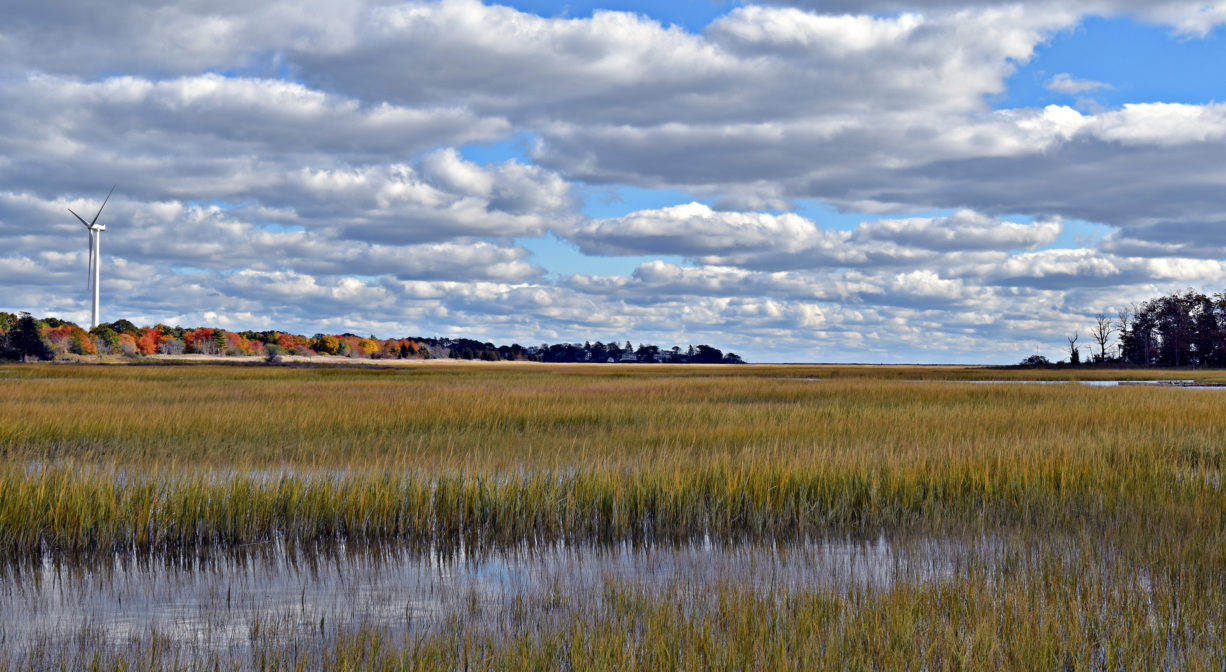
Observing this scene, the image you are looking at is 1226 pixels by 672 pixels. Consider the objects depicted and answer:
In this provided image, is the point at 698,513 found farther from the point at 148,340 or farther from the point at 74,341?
the point at 148,340

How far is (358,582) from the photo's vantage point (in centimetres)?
750

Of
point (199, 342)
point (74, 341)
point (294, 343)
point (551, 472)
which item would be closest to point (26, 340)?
point (74, 341)

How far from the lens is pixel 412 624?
6.16 metres

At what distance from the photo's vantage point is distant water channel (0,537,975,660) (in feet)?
20.3

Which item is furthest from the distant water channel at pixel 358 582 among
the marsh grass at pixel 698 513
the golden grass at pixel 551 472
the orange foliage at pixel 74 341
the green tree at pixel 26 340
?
the orange foliage at pixel 74 341

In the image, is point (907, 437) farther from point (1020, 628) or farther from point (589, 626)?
point (589, 626)

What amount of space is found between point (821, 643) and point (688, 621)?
3.07ft

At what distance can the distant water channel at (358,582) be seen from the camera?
620 centimetres

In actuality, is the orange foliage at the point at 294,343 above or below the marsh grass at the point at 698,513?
above

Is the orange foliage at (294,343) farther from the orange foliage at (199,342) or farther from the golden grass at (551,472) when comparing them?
the golden grass at (551,472)

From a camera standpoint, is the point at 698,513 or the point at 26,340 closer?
the point at 698,513

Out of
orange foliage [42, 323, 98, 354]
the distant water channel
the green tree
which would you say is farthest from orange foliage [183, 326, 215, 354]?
the distant water channel

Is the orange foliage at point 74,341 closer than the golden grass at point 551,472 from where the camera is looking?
No

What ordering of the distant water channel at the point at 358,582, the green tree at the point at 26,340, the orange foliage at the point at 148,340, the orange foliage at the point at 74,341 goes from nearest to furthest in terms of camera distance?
the distant water channel at the point at 358,582 → the green tree at the point at 26,340 → the orange foliage at the point at 74,341 → the orange foliage at the point at 148,340
